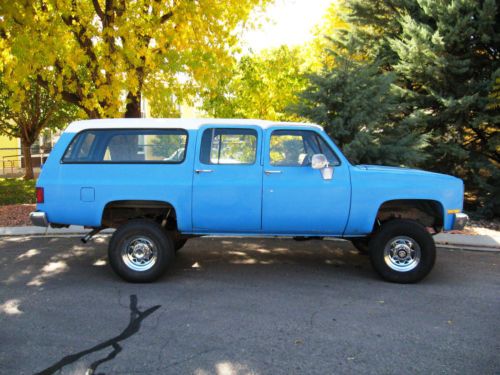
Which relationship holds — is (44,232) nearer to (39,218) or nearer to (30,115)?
(39,218)

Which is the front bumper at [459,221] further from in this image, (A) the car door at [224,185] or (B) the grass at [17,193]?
(B) the grass at [17,193]

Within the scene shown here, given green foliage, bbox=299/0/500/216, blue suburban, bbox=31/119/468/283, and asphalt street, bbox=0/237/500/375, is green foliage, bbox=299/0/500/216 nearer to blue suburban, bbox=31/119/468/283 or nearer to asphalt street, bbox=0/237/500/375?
asphalt street, bbox=0/237/500/375

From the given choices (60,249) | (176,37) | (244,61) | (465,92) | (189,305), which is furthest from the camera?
(244,61)

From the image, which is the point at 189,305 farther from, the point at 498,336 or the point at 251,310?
the point at 498,336

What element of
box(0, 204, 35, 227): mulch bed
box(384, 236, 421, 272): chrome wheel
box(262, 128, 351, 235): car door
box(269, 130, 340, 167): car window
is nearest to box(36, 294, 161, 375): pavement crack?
box(262, 128, 351, 235): car door

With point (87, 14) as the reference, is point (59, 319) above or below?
below

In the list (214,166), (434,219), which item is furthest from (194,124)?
(434,219)

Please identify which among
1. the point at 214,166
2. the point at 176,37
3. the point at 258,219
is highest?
the point at 176,37

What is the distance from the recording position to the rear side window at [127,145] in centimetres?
616

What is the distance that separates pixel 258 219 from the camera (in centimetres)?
602

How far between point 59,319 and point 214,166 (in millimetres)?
2455

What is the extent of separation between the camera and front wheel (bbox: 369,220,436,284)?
19.7 feet

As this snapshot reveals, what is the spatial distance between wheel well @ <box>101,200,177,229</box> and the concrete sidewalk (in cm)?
276

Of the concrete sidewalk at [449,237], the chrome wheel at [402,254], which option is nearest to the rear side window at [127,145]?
the chrome wheel at [402,254]
